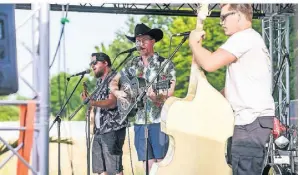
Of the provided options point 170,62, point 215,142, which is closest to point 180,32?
point 170,62

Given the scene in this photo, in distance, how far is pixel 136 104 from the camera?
14.5 ft

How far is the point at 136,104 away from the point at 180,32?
63 cm

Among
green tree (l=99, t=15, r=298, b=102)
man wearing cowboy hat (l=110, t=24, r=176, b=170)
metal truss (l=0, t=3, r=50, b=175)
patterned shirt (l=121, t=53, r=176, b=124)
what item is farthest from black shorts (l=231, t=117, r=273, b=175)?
metal truss (l=0, t=3, r=50, b=175)

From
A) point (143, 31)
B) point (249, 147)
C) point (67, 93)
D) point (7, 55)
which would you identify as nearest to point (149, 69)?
point (143, 31)

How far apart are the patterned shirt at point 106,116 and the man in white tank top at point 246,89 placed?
76 cm

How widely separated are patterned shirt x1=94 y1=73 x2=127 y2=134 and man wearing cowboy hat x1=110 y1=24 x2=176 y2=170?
2.3 inches

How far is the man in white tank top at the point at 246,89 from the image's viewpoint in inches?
160

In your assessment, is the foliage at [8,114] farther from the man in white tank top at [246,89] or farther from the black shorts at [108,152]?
the man in white tank top at [246,89]

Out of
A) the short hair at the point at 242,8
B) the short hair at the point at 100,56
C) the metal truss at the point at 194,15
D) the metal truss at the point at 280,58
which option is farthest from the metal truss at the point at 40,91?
the metal truss at the point at 280,58

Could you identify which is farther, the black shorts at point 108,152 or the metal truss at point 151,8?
the black shorts at point 108,152

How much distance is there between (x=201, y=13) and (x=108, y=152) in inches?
50.6

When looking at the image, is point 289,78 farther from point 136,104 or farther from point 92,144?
point 92,144

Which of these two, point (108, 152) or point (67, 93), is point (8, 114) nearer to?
point (67, 93)

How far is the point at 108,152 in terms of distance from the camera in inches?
179
